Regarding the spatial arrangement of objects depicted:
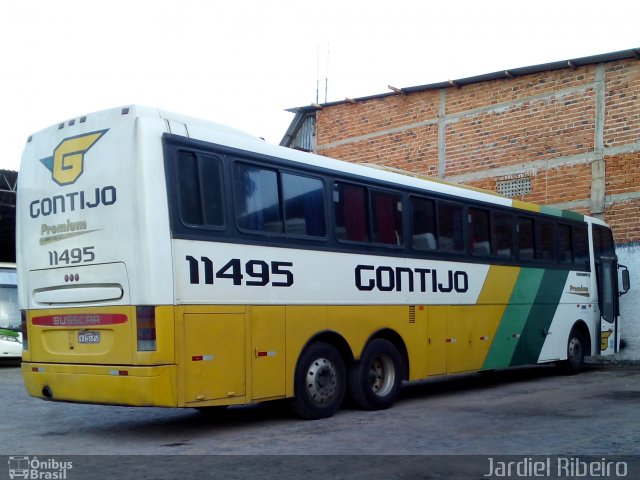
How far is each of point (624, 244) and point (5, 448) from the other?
13.7m

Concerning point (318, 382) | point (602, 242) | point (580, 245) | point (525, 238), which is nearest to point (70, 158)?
point (318, 382)

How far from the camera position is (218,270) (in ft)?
28.4

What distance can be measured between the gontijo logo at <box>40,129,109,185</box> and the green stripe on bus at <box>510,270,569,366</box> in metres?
8.24

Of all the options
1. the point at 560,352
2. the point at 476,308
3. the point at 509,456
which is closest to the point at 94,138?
the point at 509,456

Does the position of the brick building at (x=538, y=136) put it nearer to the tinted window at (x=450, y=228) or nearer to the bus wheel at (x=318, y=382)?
the tinted window at (x=450, y=228)

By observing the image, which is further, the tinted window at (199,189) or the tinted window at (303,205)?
the tinted window at (303,205)

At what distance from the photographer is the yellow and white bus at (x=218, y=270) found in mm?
8156

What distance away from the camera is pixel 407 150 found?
20.8 metres

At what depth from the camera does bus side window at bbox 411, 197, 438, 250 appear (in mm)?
11742

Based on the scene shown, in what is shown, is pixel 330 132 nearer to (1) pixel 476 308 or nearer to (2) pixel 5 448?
(1) pixel 476 308

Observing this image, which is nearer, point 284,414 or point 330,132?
point 284,414

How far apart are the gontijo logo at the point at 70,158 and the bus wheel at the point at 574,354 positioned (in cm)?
1044

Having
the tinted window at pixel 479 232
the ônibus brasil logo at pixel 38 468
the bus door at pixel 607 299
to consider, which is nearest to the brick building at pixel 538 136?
the bus door at pixel 607 299

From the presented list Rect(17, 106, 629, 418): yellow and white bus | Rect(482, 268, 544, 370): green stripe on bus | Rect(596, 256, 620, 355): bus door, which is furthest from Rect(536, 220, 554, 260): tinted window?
Rect(17, 106, 629, 418): yellow and white bus
